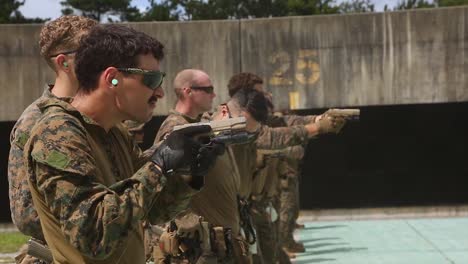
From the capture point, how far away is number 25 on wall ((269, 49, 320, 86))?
1572 centimetres

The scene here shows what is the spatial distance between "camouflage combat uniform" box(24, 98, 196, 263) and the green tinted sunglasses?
21 cm

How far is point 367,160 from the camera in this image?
17.2 m

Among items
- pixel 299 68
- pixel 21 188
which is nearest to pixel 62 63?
pixel 21 188

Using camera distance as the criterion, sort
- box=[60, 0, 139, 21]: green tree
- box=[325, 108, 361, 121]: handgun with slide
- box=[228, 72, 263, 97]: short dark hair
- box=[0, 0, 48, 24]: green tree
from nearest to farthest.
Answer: box=[228, 72, 263, 97]: short dark hair < box=[325, 108, 361, 121]: handgun with slide < box=[0, 0, 48, 24]: green tree < box=[60, 0, 139, 21]: green tree

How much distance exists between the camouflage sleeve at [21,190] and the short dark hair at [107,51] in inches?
40.8

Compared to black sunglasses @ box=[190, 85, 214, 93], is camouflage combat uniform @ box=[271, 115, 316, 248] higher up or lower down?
lower down

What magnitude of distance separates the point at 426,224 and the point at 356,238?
2351mm

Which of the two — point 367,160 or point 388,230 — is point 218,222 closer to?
point 388,230

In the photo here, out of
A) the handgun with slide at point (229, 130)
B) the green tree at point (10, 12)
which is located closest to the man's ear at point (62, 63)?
the handgun with slide at point (229, 130)

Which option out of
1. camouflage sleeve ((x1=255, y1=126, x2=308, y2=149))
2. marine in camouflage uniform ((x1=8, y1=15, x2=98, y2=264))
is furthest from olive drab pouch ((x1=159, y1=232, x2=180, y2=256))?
camouflage sleeve ((x1=255, y1=126, x2=308, y2=149))

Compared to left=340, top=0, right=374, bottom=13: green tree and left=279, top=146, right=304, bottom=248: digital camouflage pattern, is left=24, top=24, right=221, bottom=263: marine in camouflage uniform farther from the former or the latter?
left=340, top=0, right=374, bottom=13: green tree

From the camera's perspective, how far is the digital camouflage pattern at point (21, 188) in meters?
3.54

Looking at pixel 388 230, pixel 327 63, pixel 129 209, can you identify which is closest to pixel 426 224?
pixel 388 230

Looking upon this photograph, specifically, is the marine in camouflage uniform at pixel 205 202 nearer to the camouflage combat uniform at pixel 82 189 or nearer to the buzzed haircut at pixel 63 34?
the buzzed haircut at pixel 63 34
